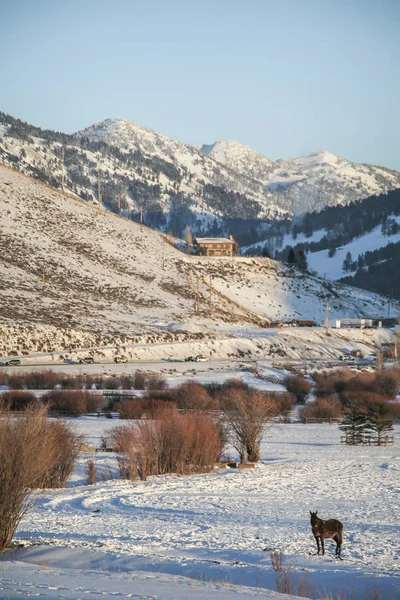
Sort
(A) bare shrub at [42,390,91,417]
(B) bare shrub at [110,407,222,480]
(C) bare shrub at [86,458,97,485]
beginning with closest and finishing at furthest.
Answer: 1. (C) bare shrub at [86,458,97,485]
2. (B) bare shrub at [110,407,222,480]
3. (A) bare shrub at [42,390,91,417]

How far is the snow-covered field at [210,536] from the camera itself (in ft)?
42.2

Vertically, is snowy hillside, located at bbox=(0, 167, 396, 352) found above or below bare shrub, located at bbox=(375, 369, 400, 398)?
above

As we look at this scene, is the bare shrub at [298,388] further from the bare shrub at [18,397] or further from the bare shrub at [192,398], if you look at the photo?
the bare shrub at [18,397]

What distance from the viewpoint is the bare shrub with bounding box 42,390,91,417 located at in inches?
1847

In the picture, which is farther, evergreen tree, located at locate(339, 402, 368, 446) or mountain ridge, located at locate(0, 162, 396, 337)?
mountain ridge, located at locate(0, 162, 396, 337)

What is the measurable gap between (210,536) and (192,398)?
29673 millimetres

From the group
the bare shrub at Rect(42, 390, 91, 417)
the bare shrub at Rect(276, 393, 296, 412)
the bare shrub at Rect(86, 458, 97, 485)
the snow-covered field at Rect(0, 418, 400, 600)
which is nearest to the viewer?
the snow-covered field at Rect(0, 418, 400, 600)

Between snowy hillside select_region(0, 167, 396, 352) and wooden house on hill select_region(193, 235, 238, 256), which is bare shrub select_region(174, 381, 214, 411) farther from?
wooden house on hill select_region(193, 235, 238, 256)

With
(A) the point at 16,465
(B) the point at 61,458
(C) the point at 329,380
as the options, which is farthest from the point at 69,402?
(A) the point at 16,465

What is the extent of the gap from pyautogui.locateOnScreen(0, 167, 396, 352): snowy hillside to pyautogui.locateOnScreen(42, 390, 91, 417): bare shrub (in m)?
28.6

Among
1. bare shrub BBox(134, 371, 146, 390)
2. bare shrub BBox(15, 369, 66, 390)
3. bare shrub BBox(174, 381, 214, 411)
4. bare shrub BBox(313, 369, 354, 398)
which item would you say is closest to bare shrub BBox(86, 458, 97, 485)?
bare shrub BBox(174, 381, 214, 411)

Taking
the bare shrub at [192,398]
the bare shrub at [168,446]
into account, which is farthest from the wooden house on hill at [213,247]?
the bare shrub at [168,446]

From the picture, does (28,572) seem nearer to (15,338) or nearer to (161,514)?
(161,514)

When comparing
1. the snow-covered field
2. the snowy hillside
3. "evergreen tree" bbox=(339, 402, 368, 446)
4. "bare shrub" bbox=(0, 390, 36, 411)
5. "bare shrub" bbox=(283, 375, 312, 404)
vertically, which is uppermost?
the snowy hillside
